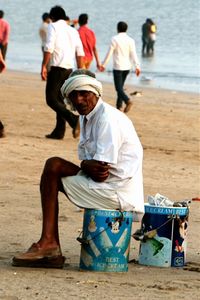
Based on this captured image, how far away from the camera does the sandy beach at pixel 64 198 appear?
6.63 meters

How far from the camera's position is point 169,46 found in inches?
1747

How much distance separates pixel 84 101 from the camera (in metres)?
7.11

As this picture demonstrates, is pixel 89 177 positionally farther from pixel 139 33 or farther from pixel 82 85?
pixel 139 33

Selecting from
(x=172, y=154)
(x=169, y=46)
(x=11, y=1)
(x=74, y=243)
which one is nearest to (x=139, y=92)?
(x=172, y=154)

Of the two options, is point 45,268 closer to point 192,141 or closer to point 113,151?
point 113,151

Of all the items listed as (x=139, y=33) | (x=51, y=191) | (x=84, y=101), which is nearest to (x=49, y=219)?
(x=51, y=191)

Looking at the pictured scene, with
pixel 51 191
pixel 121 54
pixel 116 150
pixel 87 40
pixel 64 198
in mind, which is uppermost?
pixel 87 40

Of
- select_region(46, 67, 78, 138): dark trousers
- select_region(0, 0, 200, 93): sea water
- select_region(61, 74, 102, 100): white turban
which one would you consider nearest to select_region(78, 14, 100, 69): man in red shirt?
select_region(46, 67, 78, 138): dark trousers

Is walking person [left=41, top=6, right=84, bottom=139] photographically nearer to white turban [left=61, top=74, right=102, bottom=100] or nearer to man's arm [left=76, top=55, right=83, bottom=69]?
man's arm [left=76, top=55, right=83, bottom=69]

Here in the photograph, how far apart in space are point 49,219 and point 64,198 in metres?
2.99

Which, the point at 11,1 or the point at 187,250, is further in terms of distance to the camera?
the point at 11,1

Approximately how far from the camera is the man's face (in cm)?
710

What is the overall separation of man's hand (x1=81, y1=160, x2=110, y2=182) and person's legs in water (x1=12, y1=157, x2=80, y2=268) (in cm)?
11

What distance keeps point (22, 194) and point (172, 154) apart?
3976mm
